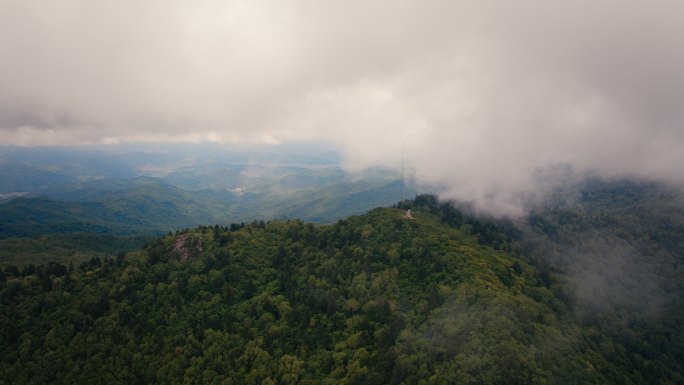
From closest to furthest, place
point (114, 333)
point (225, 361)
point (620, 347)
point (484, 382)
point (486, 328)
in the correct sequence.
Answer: point (484, 382)
point (486, 328)
point (225, 361)
point (114, 333)
point (620, 347)

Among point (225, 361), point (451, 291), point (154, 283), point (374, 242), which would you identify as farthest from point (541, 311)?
point (154, 283)

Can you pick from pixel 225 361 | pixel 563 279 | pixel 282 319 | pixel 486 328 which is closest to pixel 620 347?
pixel 563 279

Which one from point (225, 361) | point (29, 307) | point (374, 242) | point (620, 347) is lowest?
point (620, 347)

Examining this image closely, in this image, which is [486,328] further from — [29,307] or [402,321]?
[29,307]

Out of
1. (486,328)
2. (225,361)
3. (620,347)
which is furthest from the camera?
(620,347)

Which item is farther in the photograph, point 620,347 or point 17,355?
point 620,347

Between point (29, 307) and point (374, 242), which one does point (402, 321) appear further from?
point (29, 307)

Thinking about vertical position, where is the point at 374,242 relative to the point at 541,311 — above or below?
above
